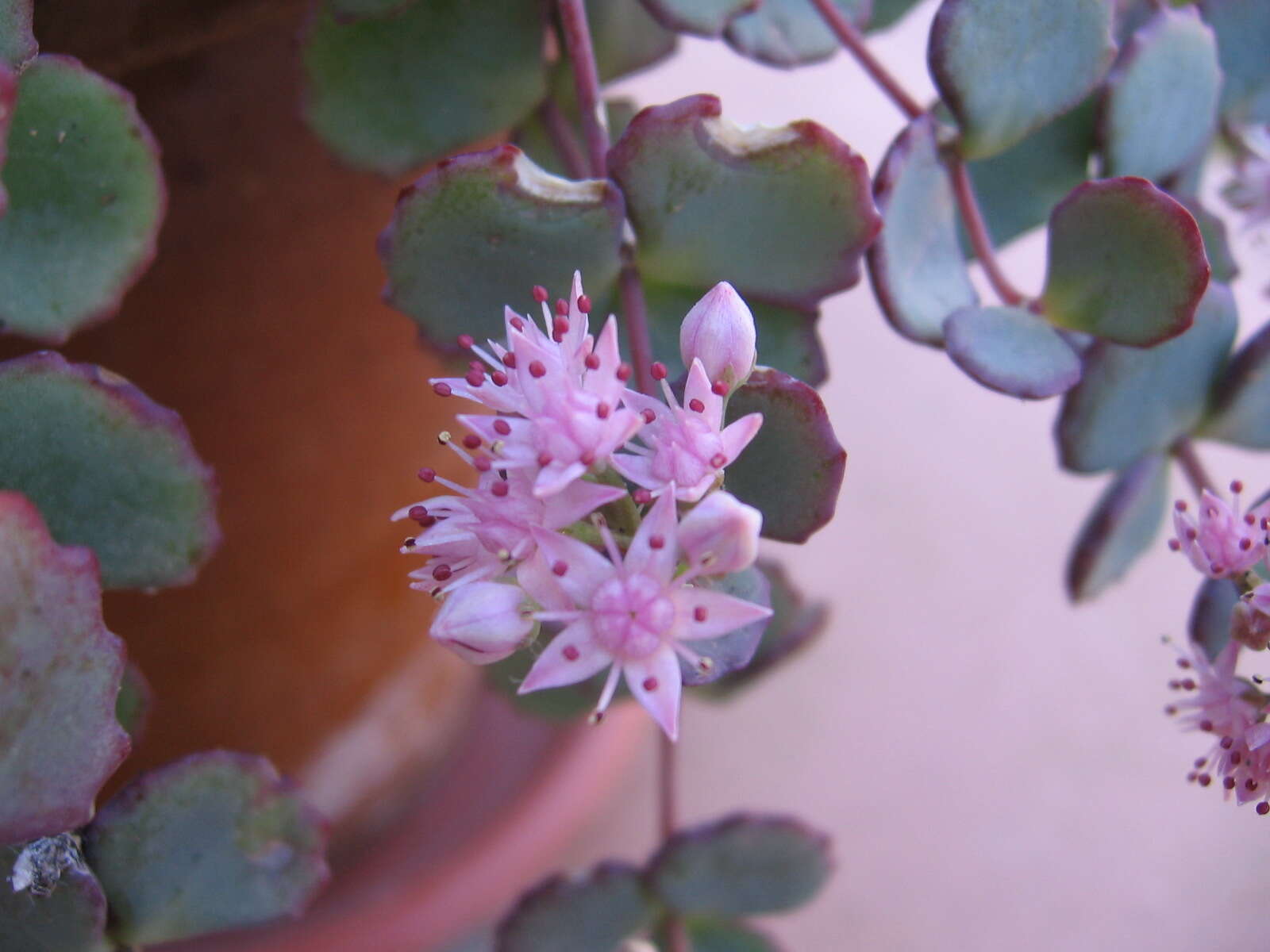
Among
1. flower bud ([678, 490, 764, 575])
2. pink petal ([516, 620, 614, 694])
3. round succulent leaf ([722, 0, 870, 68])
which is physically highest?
round succulent leaf ([722, 0, 870, 68])

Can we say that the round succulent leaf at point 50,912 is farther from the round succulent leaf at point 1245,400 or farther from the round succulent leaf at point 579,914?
the round succulent leaf at point 1245,400

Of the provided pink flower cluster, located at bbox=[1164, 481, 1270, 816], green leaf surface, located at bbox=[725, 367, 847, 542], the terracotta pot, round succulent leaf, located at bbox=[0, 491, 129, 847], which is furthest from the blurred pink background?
round succulent leaf, located at bbox=[0, 491, 129, 847]

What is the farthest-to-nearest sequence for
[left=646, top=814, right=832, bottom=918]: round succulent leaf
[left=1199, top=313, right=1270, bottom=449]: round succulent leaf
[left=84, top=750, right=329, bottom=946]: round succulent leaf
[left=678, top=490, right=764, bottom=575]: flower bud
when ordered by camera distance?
1. [left=646, top=814, right=832, bottom=918]: round succulent leaf
2. [left=1199, top=313, right=1270, bottom=449]: round succulent leaf
3. [left=84, top=750, right=329, bottom=946]: round succulent leaf
4. [left=678, top=490, right=764, bottom=575]: flower bud

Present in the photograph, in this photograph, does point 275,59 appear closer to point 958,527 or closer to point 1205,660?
point 1205,660

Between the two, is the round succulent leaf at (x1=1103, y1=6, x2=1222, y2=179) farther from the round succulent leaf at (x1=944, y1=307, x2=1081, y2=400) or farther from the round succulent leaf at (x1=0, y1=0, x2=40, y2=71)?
the round succulent leaf at (x1=0, y1=0, x2=40, y2=71)

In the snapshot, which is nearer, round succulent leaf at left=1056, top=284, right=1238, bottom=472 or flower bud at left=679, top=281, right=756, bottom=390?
flower bud at left=679, top=281, right=756, bottom=390

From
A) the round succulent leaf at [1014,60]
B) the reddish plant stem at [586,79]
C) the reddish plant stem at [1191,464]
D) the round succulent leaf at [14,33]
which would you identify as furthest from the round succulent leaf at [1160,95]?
the round succulent leaf at [14,33]
